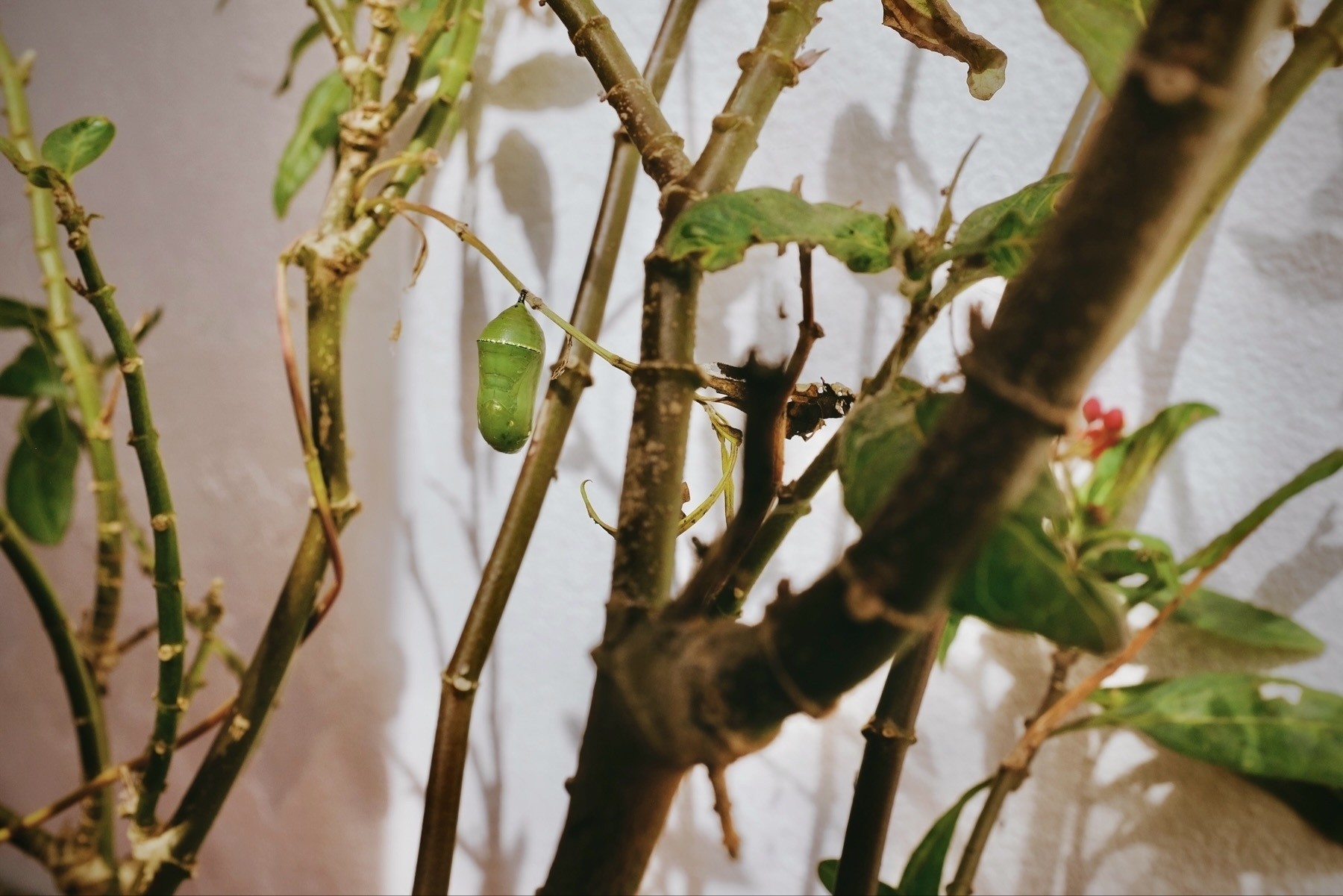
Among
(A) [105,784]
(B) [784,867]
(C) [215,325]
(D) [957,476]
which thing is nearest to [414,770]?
(A) [105,784]

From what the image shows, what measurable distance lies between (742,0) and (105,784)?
711 mm

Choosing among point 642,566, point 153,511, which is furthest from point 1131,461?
point 153,511

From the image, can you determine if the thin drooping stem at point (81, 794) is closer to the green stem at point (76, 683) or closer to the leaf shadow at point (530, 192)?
the green stem at point (76, 683)

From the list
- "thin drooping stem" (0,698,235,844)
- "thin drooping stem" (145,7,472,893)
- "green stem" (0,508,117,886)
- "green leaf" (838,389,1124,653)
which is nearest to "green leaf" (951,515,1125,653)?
"green leaf" (838,389,1124,653)

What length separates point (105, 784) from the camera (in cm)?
58

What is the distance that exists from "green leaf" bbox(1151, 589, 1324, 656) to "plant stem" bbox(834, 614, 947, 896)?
0.20 m

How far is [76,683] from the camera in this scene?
1.94 ft

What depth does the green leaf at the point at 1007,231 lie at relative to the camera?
24 cm

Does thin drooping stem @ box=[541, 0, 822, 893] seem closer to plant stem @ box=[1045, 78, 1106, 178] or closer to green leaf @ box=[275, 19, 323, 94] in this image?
plant stem @ box=[1045, 78, 1106, 178]

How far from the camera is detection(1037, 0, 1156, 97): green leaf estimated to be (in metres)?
0.29

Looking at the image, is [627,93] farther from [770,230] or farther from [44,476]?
[44,476]

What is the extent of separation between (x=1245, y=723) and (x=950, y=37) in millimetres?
371

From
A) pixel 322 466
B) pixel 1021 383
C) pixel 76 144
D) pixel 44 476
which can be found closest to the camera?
pixel 1021 383

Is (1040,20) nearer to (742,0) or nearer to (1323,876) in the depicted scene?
(742,0)
